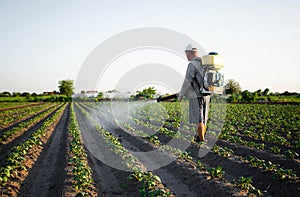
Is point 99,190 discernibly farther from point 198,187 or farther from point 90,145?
point 90,145

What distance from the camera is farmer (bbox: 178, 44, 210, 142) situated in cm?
573

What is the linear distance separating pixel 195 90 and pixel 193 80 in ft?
0.79

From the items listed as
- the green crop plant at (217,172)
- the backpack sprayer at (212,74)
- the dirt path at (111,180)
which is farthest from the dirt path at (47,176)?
the backpack sprayer at (212,74)

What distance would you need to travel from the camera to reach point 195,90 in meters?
6.05

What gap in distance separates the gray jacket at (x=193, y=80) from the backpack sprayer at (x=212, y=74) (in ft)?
0.35

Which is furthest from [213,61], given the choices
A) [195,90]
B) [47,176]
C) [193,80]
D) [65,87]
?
[65,87]

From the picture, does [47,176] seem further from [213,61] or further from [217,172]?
[213,61]

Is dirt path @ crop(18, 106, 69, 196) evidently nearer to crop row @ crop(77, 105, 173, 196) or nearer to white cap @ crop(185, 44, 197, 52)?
crop row @ crop(77, 105, 173, 196)

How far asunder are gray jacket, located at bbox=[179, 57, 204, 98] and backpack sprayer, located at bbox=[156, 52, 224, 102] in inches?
4.2

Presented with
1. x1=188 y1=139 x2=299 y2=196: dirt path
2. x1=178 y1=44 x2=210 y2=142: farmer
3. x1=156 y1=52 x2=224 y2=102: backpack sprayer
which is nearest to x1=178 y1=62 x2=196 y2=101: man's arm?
x1=178 y1=44 x2=210 y2=142: farmer

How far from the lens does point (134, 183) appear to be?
5.76 metres

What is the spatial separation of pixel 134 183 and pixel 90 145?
15.9ft

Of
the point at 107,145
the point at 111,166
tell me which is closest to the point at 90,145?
the point at 107,145

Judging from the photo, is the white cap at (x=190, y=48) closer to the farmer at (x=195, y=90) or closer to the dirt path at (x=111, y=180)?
the farmer at (x=195, y=90)
